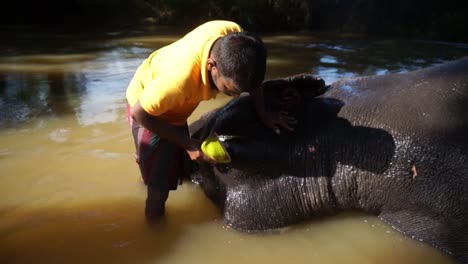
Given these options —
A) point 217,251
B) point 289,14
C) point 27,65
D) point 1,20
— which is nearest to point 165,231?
point 217,251

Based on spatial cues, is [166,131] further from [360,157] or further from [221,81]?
[360,157]

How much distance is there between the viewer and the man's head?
2.14 meters

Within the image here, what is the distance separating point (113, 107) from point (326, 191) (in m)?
2.89

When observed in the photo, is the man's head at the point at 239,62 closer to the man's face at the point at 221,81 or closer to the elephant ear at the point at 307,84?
the man's face at the point at 221,81

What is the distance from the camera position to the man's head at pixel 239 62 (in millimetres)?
2137

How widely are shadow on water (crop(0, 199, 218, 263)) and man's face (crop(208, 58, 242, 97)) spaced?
0.91 m

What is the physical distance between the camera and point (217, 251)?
2475 millimetres

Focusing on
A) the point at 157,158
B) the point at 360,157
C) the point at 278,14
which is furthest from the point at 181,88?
the point at 278,14

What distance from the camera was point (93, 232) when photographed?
105 inches

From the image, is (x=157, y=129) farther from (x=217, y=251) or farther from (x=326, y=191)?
(x=326, y=191)

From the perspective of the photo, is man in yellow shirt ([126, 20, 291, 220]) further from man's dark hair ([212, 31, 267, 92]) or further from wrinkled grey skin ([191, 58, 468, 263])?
wrinkled grey skin ([191, 58, 468, 263])

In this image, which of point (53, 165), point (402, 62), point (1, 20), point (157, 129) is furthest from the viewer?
point (1, 20)

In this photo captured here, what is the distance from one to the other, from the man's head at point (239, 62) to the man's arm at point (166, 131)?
0.41 meters

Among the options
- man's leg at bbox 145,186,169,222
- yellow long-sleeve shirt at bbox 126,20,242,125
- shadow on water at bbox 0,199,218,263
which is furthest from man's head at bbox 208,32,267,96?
shadow on water at bbox 0,199,218,263
